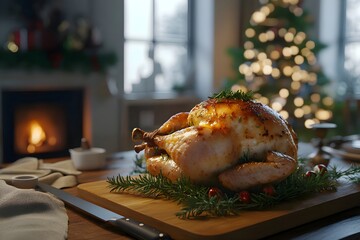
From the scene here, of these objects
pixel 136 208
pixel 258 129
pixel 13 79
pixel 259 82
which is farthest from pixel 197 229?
pixel 259 82

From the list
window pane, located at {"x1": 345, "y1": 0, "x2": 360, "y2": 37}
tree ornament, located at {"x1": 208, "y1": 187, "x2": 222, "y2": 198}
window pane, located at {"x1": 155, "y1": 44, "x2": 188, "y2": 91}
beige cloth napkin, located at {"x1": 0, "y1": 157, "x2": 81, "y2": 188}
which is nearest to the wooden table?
tree ornament, located at {"x1": 208, "y1": 187, "x2": 222, "y2": 198}

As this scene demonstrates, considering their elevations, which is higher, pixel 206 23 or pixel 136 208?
pixel 206 23

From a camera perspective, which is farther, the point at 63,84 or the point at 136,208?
the point at 63,84

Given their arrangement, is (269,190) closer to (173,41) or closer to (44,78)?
(44,78)

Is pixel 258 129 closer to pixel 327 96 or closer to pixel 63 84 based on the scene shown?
pixel 63 84

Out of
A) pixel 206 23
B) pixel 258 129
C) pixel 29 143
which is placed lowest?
pixel 29 143

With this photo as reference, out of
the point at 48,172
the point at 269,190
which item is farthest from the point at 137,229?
the point at 48,172

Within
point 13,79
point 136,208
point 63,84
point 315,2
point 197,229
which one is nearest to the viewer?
point 197,229
